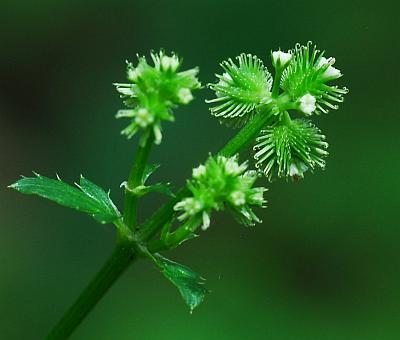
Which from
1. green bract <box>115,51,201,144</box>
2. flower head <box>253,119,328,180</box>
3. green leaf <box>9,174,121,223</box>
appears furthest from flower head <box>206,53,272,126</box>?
green leaf <box>9,174,121,223</box>

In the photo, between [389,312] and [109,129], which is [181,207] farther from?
[109,129]

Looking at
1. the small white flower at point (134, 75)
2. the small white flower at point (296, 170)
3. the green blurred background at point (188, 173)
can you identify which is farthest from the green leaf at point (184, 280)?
the green blurred background at point (188, 173)

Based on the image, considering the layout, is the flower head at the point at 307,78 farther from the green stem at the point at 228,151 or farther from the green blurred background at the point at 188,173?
the green blurred background at the point at 188,173

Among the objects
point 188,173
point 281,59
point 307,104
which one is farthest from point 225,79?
point 188,173

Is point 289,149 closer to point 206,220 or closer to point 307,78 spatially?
point 307,78

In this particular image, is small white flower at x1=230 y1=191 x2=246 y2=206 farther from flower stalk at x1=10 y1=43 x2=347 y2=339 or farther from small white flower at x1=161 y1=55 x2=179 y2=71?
small white flower at x1=161 y1=55 x2=179 y2=71

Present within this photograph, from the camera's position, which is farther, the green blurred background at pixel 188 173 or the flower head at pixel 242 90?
the green blurred background at pixel 188 173
